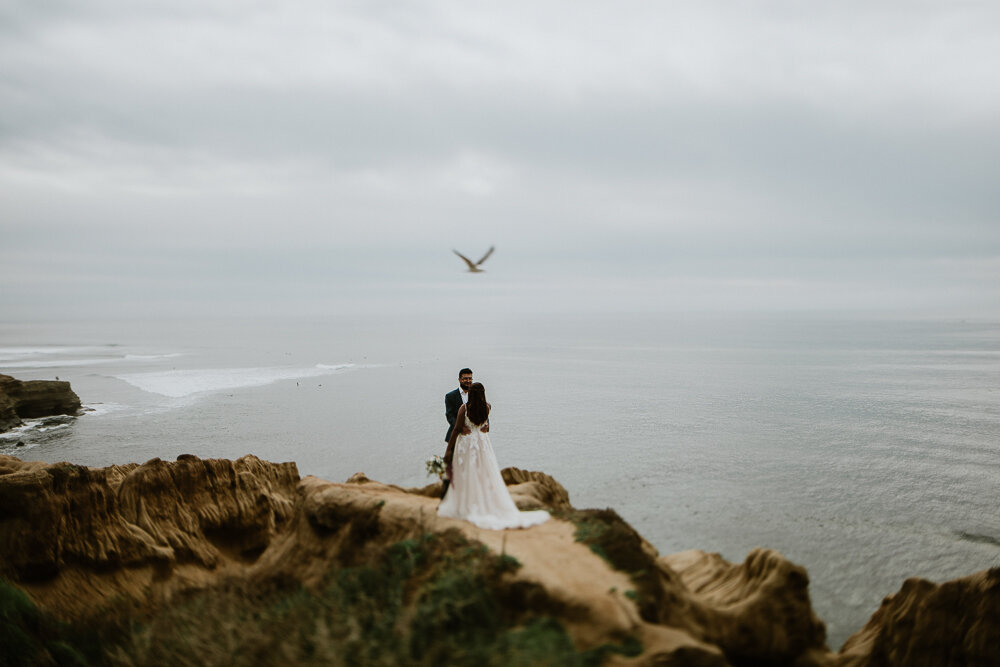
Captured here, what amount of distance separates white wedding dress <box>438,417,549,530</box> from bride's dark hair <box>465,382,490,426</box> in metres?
0.16

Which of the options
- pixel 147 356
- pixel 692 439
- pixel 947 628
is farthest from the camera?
pixel 147 356

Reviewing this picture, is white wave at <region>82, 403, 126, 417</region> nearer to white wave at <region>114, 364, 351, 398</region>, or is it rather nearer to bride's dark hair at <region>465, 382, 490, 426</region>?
white wave at <region>114, 364, 351, 398</region>

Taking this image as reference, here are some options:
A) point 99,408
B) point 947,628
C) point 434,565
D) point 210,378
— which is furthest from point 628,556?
point 210,378

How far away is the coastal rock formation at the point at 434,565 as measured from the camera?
31.6 ft

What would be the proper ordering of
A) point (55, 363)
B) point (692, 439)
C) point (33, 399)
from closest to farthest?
point (692, 439), point (33, 399), point (55, 363)

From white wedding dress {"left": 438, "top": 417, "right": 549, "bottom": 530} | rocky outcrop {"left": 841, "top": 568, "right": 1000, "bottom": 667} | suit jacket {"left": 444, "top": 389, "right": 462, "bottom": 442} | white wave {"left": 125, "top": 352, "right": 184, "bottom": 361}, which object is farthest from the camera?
white wave {"left": 125, "top": 352, "right": 184, "bottom": 361}

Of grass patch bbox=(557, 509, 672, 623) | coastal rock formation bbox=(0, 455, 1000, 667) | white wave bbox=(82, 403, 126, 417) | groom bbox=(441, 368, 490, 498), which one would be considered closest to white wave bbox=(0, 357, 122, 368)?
white wave bbox=(82, 403, 126, 417)

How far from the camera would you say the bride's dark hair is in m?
12.6

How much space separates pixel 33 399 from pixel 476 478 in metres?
53.4

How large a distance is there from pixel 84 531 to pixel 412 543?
35.8 ft

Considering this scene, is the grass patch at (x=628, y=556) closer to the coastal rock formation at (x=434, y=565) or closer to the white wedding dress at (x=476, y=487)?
the coastal rock formation at (x=434, y=565)

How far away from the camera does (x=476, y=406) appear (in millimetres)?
12586

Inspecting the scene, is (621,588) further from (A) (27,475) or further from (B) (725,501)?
(B) (725,501)

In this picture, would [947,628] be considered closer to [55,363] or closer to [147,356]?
[55,363]
